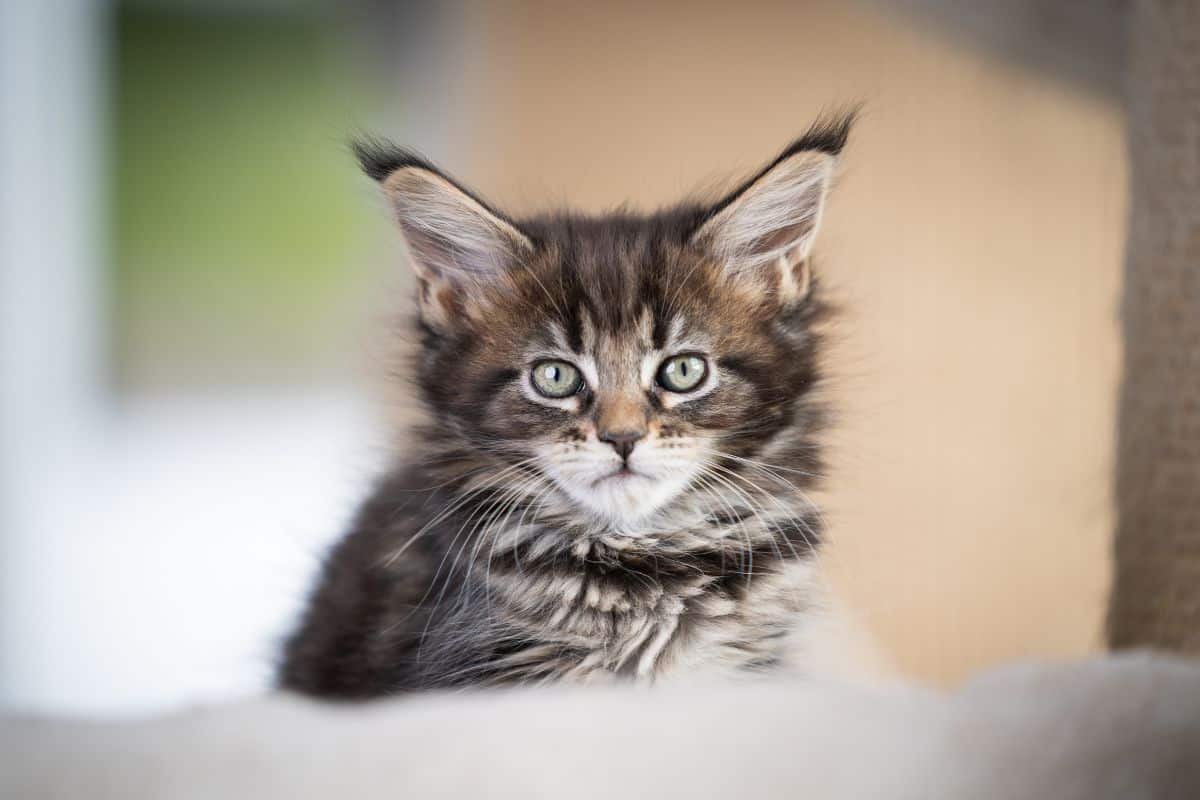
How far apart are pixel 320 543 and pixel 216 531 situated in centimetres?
101

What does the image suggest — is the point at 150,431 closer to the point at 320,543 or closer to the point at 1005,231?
the point at 320,543

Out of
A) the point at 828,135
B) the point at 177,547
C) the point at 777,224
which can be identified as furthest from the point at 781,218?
the point at 177,547

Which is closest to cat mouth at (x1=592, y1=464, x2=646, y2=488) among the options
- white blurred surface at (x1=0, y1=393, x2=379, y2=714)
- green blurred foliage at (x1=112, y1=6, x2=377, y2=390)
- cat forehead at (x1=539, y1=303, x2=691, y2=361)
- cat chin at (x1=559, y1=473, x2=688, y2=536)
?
cat chin at (x1=559, y1=473, x2=688, y2=536)

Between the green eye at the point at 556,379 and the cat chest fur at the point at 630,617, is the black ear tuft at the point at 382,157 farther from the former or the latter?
the cat chest fur at the point at 630,617

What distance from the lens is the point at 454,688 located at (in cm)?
97

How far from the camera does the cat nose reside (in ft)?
3.30

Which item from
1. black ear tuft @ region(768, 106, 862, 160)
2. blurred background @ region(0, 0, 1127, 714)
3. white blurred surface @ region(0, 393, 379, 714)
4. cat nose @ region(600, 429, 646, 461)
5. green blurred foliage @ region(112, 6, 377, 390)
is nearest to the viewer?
black ear tuft @ region(768, 106, 862, 160)

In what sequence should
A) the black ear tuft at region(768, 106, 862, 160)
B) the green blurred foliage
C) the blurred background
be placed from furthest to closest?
the green blurred foliage → the blurred background → the black ear tuft at region(768, 106, 862, 160)

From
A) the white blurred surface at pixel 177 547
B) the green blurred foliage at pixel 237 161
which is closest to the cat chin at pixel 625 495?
the white blurred surface at pixel 177 547

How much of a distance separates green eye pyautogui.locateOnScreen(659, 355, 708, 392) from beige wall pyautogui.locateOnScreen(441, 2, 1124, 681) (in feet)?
0.66

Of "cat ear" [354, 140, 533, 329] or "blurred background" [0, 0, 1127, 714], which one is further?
"blurred background" [0, 0, 1127, 714]

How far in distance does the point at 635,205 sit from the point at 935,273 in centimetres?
34

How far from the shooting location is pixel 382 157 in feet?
3.01

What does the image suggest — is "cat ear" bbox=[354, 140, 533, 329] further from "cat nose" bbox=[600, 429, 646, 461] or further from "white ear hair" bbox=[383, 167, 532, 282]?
"cat nose" bbox=[600, 429, 646, 461]
